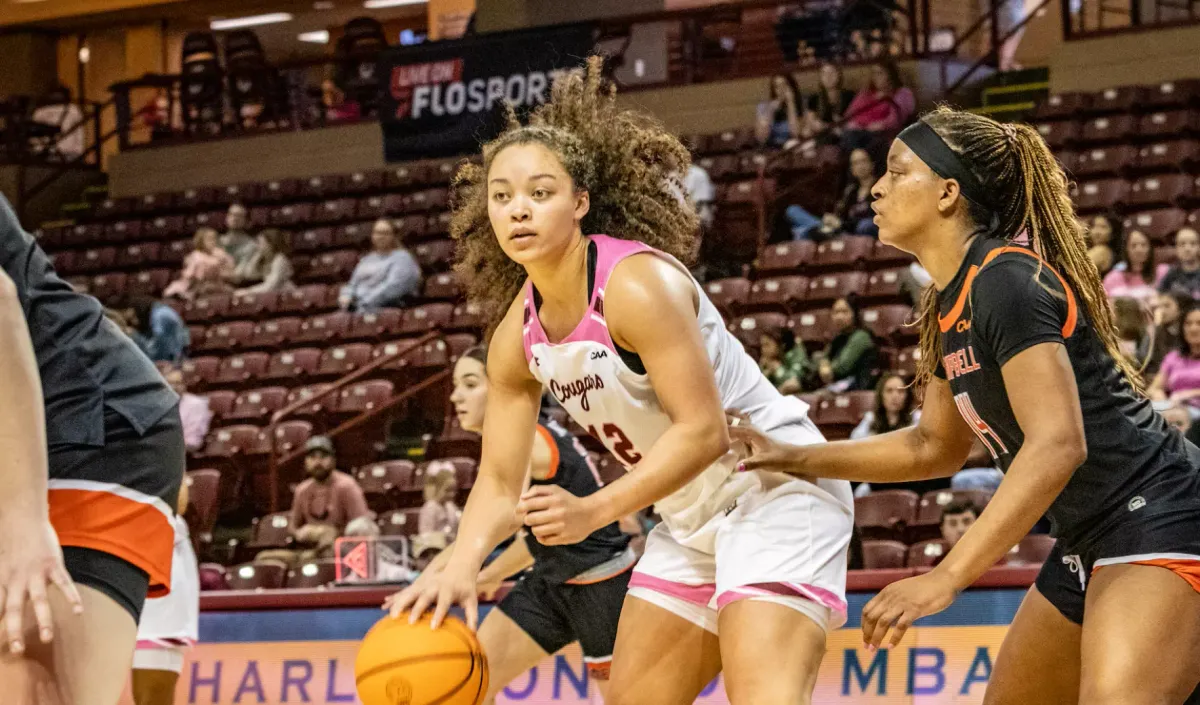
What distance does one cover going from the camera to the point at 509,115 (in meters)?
3.91

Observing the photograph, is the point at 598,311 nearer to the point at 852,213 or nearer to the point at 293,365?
the point at 852,213

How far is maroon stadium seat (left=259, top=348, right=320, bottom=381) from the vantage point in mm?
12727

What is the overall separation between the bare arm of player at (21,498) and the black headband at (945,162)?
1840mm

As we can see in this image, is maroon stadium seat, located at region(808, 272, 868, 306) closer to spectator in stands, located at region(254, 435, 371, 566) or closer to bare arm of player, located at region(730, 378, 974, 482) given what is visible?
spectator in stands, located at region(254, 435, 371, 566)

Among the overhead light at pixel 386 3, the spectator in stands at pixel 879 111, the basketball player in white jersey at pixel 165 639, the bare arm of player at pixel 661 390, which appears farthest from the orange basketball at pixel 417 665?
the overhead light at pixel 386 3

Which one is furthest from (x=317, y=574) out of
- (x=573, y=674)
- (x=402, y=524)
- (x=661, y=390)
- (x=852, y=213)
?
(x=852, y=213)

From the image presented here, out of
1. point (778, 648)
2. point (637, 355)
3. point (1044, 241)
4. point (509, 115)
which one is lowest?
point (778, 648)

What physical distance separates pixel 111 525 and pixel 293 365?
10436 mm

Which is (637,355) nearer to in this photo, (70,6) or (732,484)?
(732,484)

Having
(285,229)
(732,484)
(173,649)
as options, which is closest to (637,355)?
(732,484)

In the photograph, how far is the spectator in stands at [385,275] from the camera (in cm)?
1316

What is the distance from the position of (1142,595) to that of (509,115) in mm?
1894

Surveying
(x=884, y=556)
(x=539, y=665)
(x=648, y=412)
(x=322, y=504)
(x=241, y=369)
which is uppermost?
(x=648, y=412)

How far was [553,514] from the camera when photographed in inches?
119
